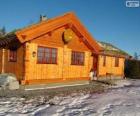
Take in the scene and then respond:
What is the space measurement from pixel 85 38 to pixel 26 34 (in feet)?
20.6

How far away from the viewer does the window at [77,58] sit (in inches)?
842

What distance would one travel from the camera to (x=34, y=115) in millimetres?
9766

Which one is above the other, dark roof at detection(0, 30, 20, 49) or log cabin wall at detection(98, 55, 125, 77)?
dark roof at detection(0, 30, 20, 49)

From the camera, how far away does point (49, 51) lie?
1908 centimetres

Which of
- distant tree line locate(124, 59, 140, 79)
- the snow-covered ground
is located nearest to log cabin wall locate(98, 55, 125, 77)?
distant tree line locate(124, 59, 140, 79)

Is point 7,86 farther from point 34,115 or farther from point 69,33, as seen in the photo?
point 34,115

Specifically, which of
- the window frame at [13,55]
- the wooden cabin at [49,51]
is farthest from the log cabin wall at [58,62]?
the window frame at [13,55]

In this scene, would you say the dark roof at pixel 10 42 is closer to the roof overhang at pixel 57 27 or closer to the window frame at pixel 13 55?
the window frame at pixel 13 55

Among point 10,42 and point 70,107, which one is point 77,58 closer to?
point 10,42

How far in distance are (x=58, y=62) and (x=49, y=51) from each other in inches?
49.8

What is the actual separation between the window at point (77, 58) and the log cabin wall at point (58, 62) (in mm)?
248

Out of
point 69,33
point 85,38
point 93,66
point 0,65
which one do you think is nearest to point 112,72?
point 93,66

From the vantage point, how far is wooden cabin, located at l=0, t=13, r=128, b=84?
1767 cm

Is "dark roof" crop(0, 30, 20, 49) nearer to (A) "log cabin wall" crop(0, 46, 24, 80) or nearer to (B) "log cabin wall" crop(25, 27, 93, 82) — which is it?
(A) "log cabin wall" crop(0, 46, 24, 80)
